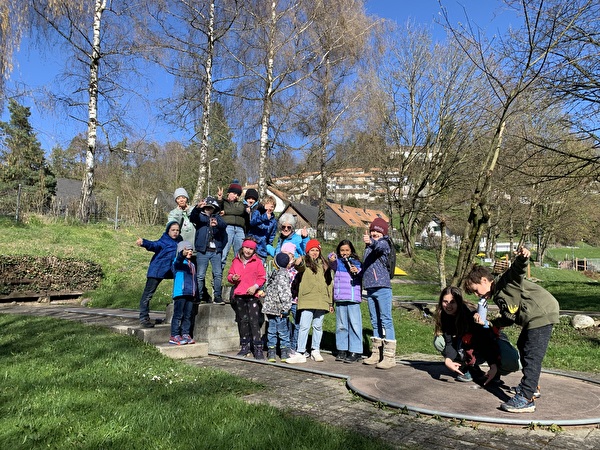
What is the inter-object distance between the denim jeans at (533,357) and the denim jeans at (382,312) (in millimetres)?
2137

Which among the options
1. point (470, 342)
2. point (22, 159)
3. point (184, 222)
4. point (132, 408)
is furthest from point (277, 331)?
point (22, 159)

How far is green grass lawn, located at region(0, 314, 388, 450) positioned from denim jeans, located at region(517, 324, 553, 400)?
1690 millimetres

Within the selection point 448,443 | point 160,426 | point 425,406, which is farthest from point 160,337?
point 448,443

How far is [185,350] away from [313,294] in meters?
1.89

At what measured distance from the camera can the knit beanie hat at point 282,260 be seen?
22.7ft

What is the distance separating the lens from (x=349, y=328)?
22.8ft

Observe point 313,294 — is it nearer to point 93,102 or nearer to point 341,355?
point 341,355

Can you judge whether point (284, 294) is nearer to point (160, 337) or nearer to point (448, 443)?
point (160, 337)

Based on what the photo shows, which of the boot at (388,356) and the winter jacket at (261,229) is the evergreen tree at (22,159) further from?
the boot at (388,356)

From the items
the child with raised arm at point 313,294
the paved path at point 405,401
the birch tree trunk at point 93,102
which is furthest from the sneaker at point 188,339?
the birch tree trunk at point 93,102

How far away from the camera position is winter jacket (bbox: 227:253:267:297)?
6.95 meters

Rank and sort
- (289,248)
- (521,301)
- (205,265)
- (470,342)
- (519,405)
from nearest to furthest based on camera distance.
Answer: (519,405) → (521,301) → (470,342) → (289,248) → (205,265)

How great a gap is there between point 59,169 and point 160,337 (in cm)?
5954

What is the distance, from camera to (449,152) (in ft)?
91.2
